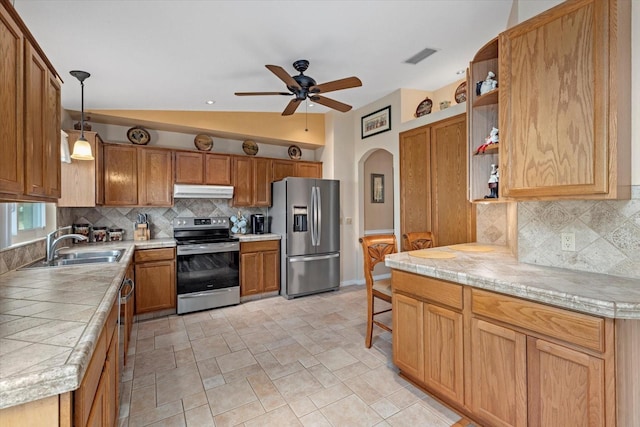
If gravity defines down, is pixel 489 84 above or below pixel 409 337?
above

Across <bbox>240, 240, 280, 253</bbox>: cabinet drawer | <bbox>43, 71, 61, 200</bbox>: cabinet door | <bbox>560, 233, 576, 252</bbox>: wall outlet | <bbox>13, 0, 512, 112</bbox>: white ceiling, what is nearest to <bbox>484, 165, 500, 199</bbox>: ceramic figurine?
<bbox>560, 233, 576, 252</bbox>: wall outlet

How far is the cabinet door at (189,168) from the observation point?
4000mm

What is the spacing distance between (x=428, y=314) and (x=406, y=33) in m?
2.27

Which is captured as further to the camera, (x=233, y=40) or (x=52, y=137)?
(x=233, y=40)

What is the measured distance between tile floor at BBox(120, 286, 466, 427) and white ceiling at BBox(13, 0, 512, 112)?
254 centimetres

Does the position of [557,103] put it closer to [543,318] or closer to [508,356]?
[543,318]

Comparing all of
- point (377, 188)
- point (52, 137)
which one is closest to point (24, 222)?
point (52, 137)

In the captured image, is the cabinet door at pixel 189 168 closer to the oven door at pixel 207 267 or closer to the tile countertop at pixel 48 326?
the oven door at pixel 207 267

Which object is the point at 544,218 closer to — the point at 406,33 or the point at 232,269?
the point at 406,33

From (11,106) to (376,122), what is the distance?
4.04m

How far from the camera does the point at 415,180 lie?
3814 mm

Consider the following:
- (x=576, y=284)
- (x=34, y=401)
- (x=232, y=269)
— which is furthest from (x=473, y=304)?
(x=232, y=269)

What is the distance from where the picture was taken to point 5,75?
1.18 meters

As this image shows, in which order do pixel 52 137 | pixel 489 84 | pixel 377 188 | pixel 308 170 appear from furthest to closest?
1. pixel 377 188
2. pixel 308 170
3. pixel 489 84
4. pixel 52 137
